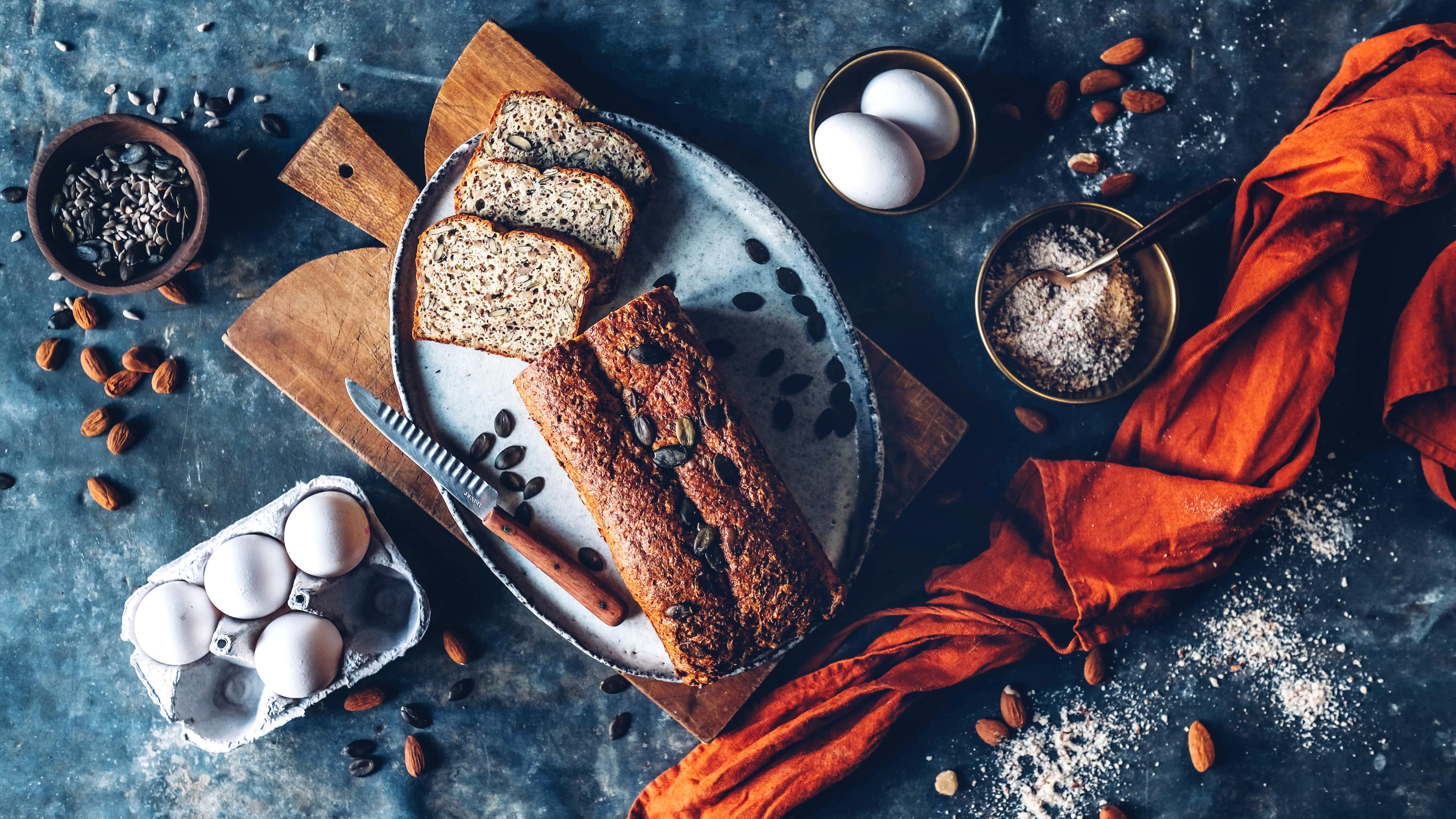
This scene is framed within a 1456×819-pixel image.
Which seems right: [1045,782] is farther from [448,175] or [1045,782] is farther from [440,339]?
[448,175]

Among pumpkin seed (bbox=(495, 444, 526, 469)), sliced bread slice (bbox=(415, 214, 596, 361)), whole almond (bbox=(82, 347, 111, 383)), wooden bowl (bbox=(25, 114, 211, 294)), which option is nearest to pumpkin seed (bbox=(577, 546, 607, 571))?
pumpkin seed (bbox=(495, 444, 526, 469))

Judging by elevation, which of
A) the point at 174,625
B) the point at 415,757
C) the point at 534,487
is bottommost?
the point at 415,757

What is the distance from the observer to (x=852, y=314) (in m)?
2.42

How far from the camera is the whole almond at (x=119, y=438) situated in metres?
2.42

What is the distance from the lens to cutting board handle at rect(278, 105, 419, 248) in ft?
→ 7.64

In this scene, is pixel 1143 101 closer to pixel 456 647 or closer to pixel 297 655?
pixel 456 647

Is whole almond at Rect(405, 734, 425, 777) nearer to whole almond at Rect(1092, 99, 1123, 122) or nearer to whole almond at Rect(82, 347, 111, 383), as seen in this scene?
whole almond at Rect(82, 347, 111, 383)

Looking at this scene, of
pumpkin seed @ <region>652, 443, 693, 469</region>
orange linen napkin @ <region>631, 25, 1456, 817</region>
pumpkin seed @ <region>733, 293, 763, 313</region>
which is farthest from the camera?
pumpkin seed @ <region>733, 293, 763, 313</region>

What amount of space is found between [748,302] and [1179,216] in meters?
1.13

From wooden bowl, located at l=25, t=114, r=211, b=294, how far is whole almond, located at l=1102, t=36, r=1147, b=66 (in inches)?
104

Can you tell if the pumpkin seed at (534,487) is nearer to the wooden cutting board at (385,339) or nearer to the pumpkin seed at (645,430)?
the wooden cutting board at (385,339)

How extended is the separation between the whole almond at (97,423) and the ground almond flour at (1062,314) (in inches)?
106

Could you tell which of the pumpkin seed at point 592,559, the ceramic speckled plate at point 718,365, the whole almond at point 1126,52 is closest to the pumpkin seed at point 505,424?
the ceramic speckled plate at point 718,365

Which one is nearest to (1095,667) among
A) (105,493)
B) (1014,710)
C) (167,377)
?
(1014,710)
